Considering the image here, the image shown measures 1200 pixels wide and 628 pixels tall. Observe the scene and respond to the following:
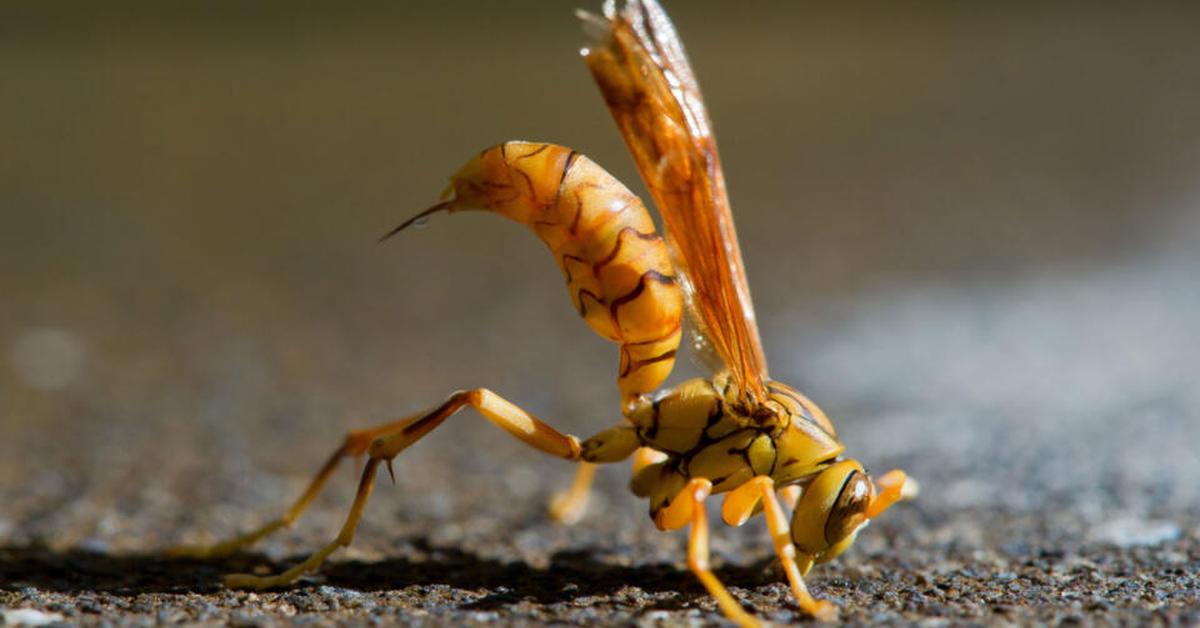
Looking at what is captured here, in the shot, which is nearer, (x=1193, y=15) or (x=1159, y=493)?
(x=1159, y=493)

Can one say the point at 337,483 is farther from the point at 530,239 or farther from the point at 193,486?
the point at 530,239

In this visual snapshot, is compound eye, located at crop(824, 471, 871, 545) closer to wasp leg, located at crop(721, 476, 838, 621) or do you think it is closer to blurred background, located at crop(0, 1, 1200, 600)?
wasp leg, located at crop(721, 476, 838, 621)

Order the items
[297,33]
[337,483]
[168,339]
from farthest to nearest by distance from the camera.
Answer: [297,33] → [168,339] → [337,483]

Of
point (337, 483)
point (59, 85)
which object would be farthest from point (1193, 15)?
point (337, 483)

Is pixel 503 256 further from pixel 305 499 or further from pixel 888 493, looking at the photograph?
pixel 888 493

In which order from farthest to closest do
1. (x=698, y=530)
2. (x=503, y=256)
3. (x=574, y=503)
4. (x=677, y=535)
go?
(x=503, y=256) → (x=574, y=503) → (x=677, y=535) → (x=698, y=530)

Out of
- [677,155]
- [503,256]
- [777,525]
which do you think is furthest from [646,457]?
[503,256]

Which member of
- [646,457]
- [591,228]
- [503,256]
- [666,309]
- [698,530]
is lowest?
[698,530]
